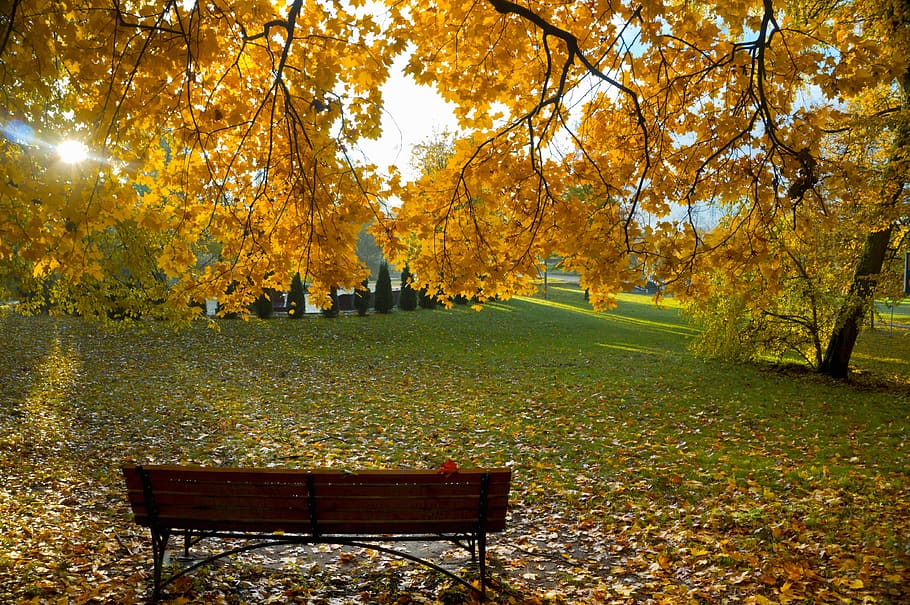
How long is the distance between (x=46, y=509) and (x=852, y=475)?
790 cm

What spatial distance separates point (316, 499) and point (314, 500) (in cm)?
1

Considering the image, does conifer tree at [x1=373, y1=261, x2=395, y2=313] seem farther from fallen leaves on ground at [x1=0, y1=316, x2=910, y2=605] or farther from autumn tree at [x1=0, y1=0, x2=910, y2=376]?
autumn tree at [x1=0, y1=0, x2=910, y2=376]

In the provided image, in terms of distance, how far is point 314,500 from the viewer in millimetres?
3762

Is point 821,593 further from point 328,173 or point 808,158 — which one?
point 328,173

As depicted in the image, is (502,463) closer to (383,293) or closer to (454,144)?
(454,144)

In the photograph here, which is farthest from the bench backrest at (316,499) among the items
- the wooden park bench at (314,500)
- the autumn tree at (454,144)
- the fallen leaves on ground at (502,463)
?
the autumn tree at (454,144)

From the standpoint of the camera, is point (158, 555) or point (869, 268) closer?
point (158, 555)

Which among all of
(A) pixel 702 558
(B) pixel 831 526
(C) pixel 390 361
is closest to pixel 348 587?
(A) pixel 702 558

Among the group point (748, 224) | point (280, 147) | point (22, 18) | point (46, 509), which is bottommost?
Result: point (46, 509)

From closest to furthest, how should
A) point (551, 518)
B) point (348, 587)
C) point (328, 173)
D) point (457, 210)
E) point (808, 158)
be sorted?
point (348, 587)
point (328, 173)
point (808, 158)
point (457, 210)
point (551, 518)

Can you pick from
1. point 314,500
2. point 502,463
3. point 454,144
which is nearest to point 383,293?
point 502,463

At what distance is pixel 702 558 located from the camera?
4496 mm

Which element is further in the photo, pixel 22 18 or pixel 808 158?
pixel 808 158

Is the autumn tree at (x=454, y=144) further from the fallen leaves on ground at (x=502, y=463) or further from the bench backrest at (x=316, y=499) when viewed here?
the fallen leaves on ground at (x=502, y=463)
